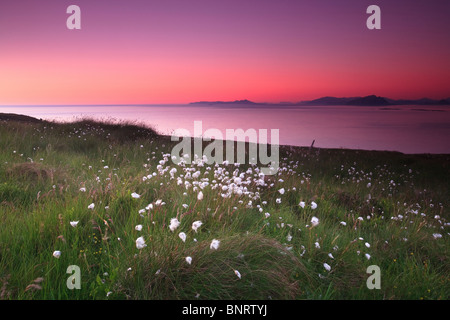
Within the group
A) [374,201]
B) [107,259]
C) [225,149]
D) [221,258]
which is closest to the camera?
[221,258]

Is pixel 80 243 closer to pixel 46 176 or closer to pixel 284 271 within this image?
pixel 284 271

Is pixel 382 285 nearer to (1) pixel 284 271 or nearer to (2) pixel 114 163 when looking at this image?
(1) pixel 284 271

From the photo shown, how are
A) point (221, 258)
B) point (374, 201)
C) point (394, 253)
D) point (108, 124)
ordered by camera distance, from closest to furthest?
point (221, 258)
point (394, 253)
point (374, 201)
point (108, 124)

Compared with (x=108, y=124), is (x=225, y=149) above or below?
below

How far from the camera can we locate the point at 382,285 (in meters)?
3.08

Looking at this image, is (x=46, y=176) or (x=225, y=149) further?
(x=225, y=149)

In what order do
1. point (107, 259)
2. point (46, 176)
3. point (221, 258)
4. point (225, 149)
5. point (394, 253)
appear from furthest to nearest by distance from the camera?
point (225, 149)
point (46, 176)
point (394, 253)
point (107, 259)
point (221, 258)

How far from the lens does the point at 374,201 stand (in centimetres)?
731

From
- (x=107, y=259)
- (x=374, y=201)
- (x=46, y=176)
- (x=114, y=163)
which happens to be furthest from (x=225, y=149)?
(x=107, y=259)
